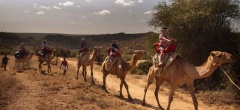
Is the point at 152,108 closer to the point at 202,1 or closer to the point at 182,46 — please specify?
the point at 182,46

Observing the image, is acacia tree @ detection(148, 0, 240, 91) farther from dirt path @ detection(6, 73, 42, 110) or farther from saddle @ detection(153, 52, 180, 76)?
dirt path @ detection(6, 73, 42, 110)

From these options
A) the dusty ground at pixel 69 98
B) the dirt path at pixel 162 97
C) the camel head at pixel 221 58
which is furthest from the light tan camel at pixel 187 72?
the dirt path at pixel 162 97

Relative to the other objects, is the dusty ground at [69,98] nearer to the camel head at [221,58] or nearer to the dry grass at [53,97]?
the dry grass at [53,97]

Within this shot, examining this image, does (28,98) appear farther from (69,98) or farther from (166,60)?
(166,60)

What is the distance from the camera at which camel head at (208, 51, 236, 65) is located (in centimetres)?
952

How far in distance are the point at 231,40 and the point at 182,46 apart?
333 centimetres

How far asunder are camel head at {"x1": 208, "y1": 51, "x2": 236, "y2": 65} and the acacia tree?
7352mm

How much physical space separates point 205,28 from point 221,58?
326 inches

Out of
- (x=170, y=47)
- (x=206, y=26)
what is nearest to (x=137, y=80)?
(x=206, y=26)

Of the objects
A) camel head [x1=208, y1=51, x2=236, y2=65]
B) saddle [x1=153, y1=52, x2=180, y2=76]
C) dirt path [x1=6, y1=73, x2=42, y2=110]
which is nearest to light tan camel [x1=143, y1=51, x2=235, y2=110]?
camel head [x1=208, y1=51, x2=236, y2=65]

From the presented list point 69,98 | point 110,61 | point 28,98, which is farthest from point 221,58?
point 28,98

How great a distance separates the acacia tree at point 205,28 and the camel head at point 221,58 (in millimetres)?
7352

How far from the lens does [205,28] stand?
57.5ft

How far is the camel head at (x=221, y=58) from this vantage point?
952 centimetres
